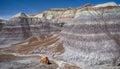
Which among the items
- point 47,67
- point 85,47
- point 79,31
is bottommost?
point 47,67

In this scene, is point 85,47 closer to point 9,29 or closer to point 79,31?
point 79,31

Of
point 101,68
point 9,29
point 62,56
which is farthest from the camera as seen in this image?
point 9,29

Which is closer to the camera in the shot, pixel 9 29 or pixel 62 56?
pixel 62 56

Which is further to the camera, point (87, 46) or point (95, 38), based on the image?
point (87, 46)

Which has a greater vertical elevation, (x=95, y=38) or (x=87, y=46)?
(x=95, y=38)

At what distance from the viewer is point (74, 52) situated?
61.8 meters

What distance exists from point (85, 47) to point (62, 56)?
9995 mm

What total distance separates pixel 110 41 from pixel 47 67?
18.6 meters

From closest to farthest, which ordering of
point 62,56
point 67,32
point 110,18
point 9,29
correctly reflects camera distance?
→ point 110,18 < point 62,56 < point 67,32 < point 9,29

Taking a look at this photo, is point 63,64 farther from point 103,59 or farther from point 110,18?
point 110,18

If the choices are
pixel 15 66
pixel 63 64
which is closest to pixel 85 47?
pixel 63 64

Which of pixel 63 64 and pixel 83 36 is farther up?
pixel 83 36

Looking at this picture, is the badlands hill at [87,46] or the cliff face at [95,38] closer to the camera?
the badlands hill at [87,46]

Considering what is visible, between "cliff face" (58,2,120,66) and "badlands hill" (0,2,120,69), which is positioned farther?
"cliff face" (58,2,120,66)
